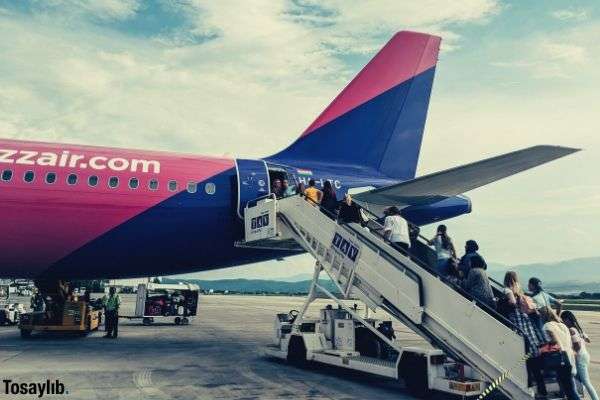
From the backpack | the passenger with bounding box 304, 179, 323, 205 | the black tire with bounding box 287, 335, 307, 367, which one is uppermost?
the passenger with bounding box 304, 179, 323, 205

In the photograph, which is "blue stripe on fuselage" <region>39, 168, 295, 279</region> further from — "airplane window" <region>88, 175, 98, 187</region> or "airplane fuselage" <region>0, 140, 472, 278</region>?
"airplane window" <region>88, 175, 98, 187</region>

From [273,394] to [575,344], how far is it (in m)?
5.23

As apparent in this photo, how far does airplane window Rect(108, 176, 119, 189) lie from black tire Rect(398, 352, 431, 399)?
9.63 meters

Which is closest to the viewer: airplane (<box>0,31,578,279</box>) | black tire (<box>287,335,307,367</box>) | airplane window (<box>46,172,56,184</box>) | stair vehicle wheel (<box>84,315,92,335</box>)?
black tire (<box>287,335,307,367</box>)

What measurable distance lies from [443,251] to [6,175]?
1190 centimetres

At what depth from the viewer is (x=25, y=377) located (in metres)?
10.9

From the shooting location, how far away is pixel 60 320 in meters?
18.7

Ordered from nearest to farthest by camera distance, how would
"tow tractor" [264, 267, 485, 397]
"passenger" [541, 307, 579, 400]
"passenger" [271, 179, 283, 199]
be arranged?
"passenger" [541, 307, 579, 400] → "tow tractor" [264, 267, 485, 397] → "passenger" [271, 179, 283, 199]

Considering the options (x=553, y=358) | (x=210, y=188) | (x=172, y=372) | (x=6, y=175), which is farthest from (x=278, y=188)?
(x=553, y=358)

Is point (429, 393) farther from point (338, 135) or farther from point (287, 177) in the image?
point (338, 135)

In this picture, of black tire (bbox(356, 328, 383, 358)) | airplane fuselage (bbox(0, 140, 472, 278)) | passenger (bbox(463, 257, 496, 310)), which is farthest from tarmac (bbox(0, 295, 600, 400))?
airplane fuselage (bbox(0, 140, 472, 278))

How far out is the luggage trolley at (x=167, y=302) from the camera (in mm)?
27688

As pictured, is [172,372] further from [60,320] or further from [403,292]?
[60,320]

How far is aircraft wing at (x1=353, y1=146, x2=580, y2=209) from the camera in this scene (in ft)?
39.1
